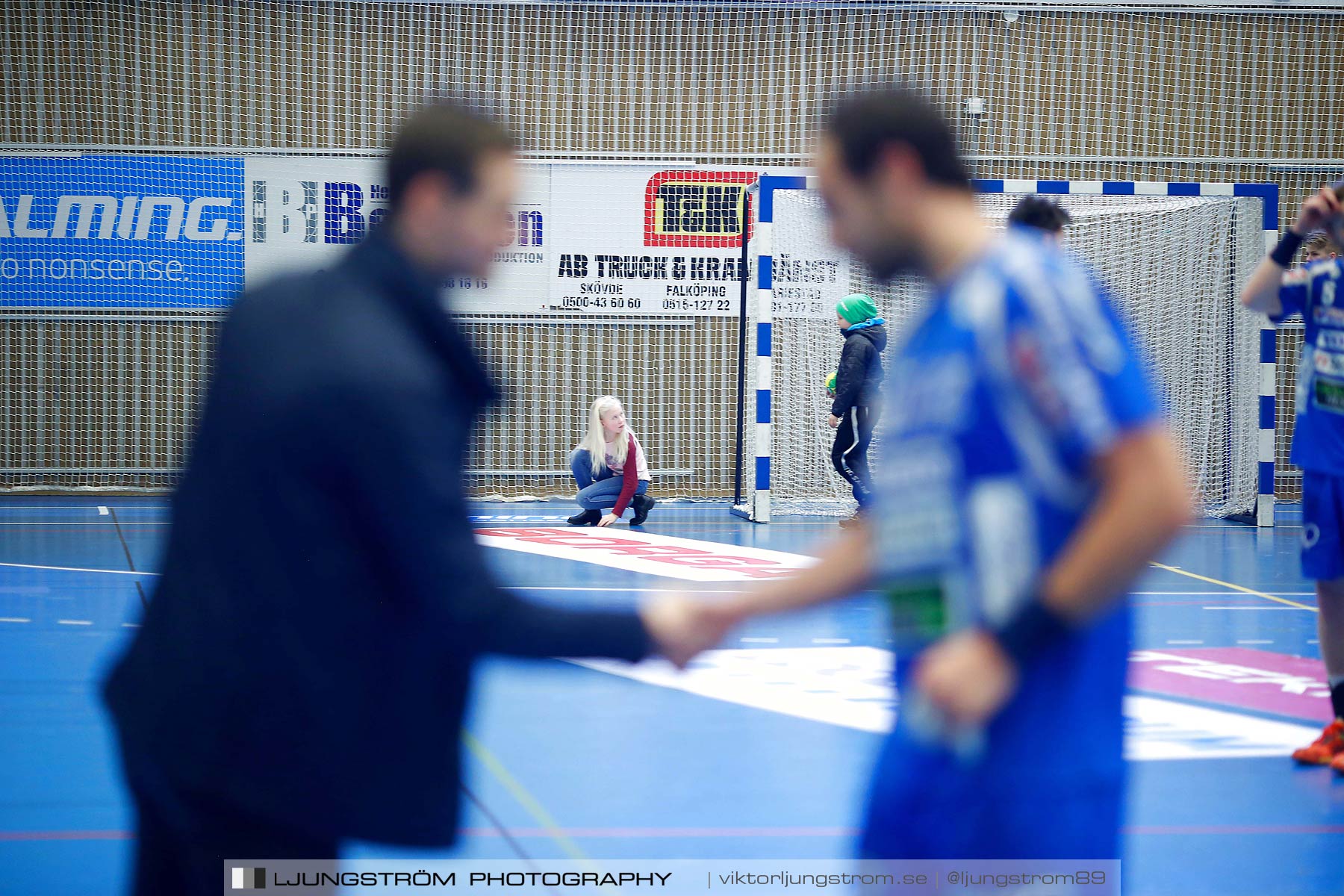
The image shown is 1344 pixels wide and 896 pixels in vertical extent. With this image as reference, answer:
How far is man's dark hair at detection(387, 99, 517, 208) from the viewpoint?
1.59 meters

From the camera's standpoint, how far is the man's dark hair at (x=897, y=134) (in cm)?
151

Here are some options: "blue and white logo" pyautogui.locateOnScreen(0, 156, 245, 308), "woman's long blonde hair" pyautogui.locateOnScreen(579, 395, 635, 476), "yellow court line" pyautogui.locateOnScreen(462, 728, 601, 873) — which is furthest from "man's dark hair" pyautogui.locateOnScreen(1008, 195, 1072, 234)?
"blue and white logo" pyautogui.locateOnScreen(0, 156, 245, 308)

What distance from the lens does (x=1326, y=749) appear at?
4277 millimetres

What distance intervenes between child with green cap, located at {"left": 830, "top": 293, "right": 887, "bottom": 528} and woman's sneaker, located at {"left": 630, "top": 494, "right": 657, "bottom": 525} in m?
1.64

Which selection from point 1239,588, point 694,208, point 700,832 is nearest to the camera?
point 700,832

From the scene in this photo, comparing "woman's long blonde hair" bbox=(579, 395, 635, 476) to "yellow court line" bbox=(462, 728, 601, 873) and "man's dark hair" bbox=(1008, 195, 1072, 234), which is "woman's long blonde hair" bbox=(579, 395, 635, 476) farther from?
"man's dark hair" bbox=(1008, 195, 1072, 234)

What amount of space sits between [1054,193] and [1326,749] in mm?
7135

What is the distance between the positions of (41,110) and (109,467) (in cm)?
383

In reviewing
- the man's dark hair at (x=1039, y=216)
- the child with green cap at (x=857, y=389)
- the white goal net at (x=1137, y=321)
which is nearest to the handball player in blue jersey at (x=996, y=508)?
the man's dark hair at (x=1039, y=216)

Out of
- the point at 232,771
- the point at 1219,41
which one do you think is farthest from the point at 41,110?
the point at 232,771

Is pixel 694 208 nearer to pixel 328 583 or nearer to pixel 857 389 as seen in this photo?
pixel 857 389

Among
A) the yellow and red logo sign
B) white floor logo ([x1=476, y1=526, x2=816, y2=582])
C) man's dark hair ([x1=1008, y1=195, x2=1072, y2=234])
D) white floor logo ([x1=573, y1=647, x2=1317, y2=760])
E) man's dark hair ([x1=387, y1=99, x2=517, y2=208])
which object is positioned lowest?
white floor logo ([x1=476, y1=526, x2=816, y2=582])

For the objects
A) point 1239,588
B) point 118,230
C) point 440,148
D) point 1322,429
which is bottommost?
point 1239,588

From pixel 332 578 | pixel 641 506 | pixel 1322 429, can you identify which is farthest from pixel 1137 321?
pixel 332 578
